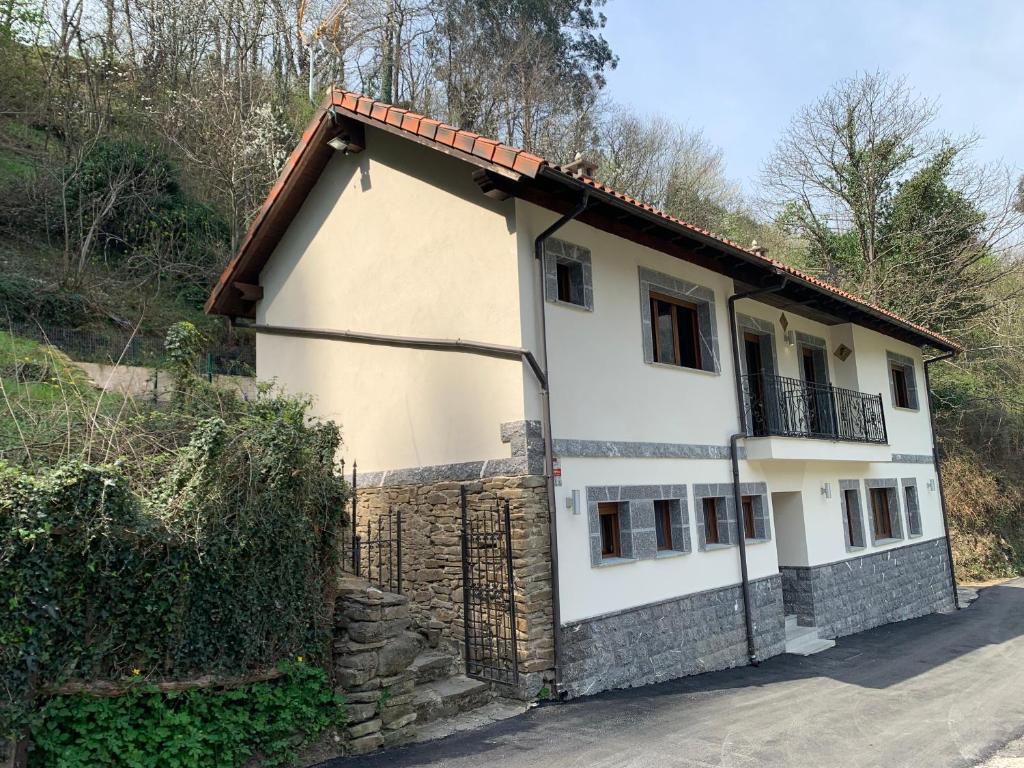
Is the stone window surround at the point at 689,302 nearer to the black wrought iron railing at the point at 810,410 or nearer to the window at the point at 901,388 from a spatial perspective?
the black wrought iron railing at the point at 810,410

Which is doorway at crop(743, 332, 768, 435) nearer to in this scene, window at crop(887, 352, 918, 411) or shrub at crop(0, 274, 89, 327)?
window at crop(887, 352, 918, 411)

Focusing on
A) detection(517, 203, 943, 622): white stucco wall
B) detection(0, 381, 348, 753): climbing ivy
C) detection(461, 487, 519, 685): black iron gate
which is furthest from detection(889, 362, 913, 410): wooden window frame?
detection(0, 381, 348, 753): climbing ivy

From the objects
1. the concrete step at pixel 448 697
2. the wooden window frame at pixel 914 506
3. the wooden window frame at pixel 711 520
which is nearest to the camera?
the concrete step at pixel 448 697

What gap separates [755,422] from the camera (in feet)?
37.2

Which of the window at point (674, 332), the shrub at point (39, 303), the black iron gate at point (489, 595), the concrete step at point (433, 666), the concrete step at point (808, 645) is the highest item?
the shrub at point (39, 303)

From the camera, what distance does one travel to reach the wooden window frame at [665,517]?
9.28 metres

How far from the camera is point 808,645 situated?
11.1 metres

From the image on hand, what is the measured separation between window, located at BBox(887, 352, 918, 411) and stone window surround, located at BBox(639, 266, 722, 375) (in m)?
7.95

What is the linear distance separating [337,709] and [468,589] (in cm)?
227

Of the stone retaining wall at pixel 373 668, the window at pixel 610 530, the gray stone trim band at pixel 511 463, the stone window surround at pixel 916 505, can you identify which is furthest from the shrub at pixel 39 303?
the stone window surround at pixel 916 505

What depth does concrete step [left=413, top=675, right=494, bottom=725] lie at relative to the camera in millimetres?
6676

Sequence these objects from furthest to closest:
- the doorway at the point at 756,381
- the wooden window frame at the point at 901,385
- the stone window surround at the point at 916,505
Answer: the wooden window frame at the point at 901,385 → the stone window surround at the point at 916,505 → the doorway at the point at 756,381

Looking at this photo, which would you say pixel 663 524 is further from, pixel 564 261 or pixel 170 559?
pixel 170 559

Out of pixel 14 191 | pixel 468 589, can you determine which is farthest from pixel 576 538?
pixel 14 191
